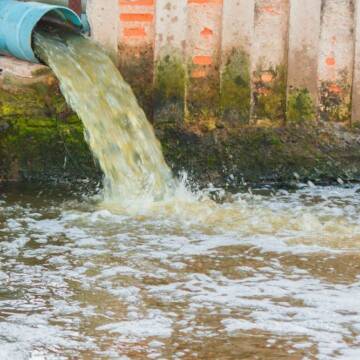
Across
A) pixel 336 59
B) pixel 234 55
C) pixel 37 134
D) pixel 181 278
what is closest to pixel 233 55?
pixel 234 55

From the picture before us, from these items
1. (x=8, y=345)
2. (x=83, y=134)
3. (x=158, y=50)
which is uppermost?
(x=158, y=50)

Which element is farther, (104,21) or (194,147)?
(194,147)

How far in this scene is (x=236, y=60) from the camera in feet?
23.1

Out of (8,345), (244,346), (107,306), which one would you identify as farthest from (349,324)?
(8,345)

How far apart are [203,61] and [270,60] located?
17.7 inches

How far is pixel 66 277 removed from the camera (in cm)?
492

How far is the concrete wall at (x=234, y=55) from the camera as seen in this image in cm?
701

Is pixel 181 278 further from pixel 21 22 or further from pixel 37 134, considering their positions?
pixel 37 134

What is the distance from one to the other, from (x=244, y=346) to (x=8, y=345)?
0.89 meters

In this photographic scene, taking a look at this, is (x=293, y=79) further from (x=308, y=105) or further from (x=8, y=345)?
(x=8, y=345)

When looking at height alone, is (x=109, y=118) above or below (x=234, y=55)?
below

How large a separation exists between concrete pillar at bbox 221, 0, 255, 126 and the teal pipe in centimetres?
101

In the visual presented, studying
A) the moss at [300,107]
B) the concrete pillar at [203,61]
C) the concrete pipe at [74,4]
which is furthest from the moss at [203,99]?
the concrete pipe at [74,4]

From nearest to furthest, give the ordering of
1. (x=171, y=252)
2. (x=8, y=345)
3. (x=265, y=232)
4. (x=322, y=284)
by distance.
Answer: (x=8, y=345) < (x=322, y=284) < (x=171, y=252) < (x=265, y=232)
